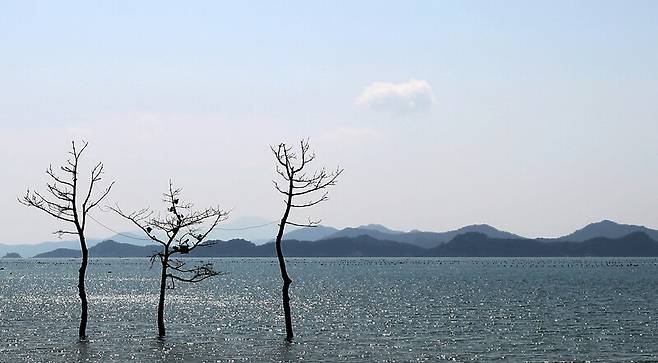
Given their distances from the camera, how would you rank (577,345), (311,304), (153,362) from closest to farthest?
(153,362), (577,345), (311,304)

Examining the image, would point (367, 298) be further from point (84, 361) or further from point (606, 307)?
point (84, 361)

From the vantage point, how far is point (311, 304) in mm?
94250

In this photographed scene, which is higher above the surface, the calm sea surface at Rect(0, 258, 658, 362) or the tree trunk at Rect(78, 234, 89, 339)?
the tree trunk at Rect(78, 234, 89, 339)

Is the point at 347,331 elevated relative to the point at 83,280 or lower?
lower

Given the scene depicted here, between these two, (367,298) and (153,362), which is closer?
(153,362)

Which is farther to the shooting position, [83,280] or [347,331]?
[347,331]

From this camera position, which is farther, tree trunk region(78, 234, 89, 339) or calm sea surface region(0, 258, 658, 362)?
tree trunk region(78, 234, 89, 339)

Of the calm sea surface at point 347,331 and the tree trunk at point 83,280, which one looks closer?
the calm sea surface at point 347,331

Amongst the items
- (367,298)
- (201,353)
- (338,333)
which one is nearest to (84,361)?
(201,353)

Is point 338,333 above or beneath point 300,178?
beneath

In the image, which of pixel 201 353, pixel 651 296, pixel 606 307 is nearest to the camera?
pixel 201 353

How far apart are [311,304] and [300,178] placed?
47281 millimetres

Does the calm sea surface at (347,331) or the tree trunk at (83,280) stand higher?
the tree trunk at (83,280)

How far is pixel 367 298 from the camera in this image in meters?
108
